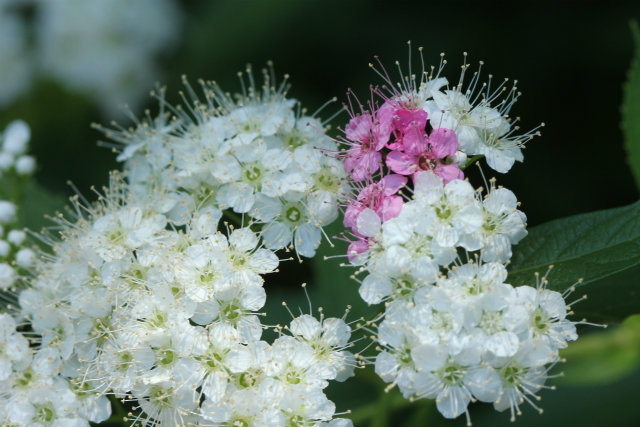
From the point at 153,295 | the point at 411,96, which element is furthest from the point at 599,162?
the point at 153,295

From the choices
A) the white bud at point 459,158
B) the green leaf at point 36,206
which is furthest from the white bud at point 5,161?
the white bud at point 459,158

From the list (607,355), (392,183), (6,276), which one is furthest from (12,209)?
(607,355)

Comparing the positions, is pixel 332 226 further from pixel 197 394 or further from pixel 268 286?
pixel 268 286

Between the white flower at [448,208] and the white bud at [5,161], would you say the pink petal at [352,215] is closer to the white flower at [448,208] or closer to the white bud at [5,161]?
the white flower at [448,208]

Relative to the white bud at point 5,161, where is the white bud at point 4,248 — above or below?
below

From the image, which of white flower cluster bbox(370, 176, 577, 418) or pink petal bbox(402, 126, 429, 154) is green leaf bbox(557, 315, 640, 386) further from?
pink petal bbox(402, 126, 429, 154)

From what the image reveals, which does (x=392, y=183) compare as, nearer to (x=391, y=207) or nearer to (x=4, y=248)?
(x=391, y=207)
